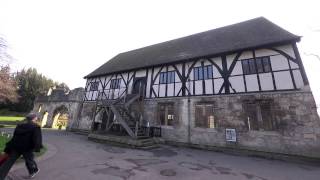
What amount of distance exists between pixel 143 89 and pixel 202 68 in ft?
17.2

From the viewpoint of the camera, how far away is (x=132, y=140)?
9945 millimetres

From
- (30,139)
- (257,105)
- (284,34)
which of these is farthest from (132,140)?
(284,34)

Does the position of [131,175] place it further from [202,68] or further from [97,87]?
[97,87]

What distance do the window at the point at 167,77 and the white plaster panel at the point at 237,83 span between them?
4.22 m

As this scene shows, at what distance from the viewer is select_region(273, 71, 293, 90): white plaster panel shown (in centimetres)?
894

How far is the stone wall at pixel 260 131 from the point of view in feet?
26.8

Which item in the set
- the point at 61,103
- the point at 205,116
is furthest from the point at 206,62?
the point at 61,103

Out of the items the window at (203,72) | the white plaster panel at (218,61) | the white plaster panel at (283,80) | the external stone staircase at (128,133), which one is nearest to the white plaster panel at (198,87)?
the window at (203,72)

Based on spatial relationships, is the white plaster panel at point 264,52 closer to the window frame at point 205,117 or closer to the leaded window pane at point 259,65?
the leaded window pane at point 259,65

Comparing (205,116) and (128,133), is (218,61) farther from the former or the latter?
(128,133)

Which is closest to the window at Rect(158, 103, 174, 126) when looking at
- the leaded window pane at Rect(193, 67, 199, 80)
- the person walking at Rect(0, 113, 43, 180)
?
the leaded window pane at Rect(193, 67, 199, 80)

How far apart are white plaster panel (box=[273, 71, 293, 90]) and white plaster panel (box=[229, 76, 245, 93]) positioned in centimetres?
172

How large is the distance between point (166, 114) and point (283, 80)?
746cm

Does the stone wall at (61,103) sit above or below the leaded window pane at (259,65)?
below
